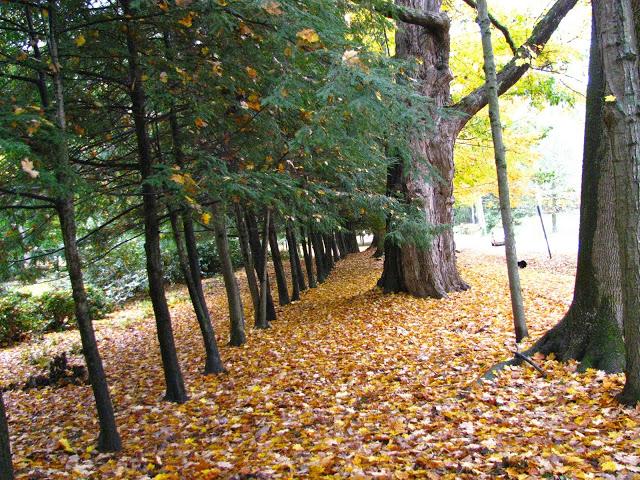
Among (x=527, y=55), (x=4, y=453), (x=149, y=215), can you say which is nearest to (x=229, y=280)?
(x=149, y=215)

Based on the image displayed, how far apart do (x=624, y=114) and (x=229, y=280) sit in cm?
639

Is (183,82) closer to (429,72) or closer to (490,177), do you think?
(429,72)

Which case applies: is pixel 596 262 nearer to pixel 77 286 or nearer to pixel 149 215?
pixel 149 215

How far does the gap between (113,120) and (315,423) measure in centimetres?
452

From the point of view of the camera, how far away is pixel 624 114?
304cm

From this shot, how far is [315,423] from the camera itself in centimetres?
444

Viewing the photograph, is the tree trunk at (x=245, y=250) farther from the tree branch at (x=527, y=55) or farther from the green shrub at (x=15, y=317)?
the green shrub at (x=15, y=317)

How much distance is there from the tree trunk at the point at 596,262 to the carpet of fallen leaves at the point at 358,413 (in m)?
0.31

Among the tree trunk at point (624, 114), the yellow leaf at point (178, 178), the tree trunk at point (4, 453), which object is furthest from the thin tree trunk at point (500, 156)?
the tree trunk at point (4, 453)

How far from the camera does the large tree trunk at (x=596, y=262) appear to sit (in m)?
4.39

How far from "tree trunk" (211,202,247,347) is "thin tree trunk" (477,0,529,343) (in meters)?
4.08

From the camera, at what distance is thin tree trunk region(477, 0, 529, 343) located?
543 cm

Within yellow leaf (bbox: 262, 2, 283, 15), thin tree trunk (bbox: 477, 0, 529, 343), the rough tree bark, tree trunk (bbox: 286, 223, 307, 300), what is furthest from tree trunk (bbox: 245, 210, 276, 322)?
yellow leaf (bbox: 262, 2, 283, 15)

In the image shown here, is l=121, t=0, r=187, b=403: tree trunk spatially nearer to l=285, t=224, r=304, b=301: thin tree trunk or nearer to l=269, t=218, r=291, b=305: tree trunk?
l=269, t=218, r=291, b=305: tree trunk
